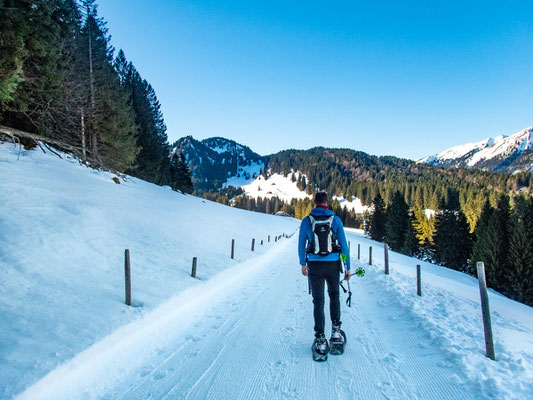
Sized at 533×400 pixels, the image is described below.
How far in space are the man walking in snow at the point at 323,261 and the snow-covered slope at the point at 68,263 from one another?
12.4ft

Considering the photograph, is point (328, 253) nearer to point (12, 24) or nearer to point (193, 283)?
point (193, 283)

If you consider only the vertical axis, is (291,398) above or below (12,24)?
below

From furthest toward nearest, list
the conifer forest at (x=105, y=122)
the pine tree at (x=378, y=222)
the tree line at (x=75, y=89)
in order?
the pine tree at (x=378, y=222) → the conifer forest at (x=105, y=122) → the tree line at (x=75, y=89)

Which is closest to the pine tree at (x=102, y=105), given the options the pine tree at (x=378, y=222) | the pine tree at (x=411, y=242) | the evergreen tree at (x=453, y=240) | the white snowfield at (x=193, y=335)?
the white snowfield at (x=193, y=335)

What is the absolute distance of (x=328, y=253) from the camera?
4.05 meters

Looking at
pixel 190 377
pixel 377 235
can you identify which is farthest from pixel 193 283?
pixel 377 235

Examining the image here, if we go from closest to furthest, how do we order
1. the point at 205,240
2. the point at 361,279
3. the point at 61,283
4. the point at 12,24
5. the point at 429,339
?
the point at 429,339, the point at 61,283, the point at 12,24, the point at 361,279, the point at 205,240

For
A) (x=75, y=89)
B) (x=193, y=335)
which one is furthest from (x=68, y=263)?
(x=75, y=89)

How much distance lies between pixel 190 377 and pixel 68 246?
6.29 metres

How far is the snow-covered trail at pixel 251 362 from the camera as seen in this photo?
3.20 meters

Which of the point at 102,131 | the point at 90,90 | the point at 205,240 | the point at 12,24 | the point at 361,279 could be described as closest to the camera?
the point at 12,24

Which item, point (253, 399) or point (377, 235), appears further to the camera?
point (377, 235)

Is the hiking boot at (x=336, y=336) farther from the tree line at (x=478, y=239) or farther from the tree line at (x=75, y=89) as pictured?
the tree line at (x=478, y=239)

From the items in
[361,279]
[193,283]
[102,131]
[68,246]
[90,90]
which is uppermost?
[90,90]
